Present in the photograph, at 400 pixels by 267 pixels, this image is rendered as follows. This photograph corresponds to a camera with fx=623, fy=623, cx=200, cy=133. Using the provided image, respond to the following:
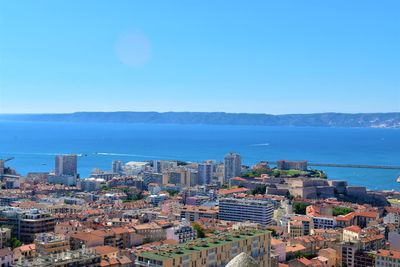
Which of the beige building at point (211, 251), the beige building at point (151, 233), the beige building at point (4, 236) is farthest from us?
the beige building at point (151, 233)

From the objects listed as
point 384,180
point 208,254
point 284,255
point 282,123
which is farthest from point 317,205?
point 282,123

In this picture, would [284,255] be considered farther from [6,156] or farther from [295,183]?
[6,156]

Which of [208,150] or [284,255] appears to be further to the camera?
[208,150]

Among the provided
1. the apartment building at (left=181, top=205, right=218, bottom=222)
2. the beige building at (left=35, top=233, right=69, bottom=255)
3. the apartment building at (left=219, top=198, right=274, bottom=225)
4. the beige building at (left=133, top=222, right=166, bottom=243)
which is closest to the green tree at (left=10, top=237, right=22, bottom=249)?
the beige building at (left=35, top=233, right=69, bottom=255)

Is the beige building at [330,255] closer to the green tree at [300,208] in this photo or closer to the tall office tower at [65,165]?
the green tree at [300,208]

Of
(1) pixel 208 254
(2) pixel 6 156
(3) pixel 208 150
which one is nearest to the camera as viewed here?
(1) pixel 208 254

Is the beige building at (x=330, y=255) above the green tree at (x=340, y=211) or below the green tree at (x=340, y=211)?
above

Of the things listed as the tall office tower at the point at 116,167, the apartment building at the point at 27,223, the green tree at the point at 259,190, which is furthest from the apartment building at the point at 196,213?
the tall office tower at the point at 116,167
